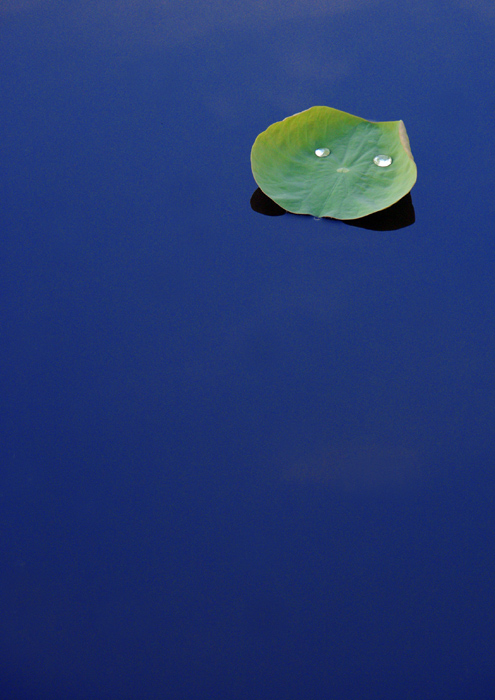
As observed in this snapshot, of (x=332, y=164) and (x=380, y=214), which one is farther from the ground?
(x=332, y=164)

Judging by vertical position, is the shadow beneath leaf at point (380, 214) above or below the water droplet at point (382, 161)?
below

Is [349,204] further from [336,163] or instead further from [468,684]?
[468,684]

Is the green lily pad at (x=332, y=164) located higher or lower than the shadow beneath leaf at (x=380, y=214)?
higher

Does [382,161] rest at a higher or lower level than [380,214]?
higher

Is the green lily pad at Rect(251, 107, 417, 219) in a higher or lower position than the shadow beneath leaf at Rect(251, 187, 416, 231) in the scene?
higher
